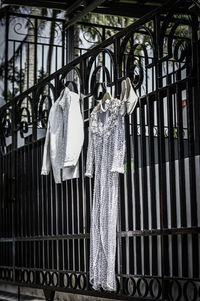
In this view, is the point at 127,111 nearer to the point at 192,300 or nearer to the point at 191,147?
the point at 191,147

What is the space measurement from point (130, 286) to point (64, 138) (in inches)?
63.7

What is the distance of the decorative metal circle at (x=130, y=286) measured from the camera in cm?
465

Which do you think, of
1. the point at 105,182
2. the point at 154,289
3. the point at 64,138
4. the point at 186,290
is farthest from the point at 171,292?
the point at 64,138

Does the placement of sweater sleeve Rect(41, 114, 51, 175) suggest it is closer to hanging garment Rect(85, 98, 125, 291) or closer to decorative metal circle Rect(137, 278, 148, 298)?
hanging garment Rect(85, 98, 125, 291)

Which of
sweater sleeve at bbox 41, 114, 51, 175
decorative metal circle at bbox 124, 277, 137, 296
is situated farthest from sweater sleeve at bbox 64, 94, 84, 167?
decorative metal circle at bbox 124, 277, 137, 296

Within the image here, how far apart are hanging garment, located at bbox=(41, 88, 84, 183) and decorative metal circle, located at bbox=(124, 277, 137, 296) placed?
4.00ft

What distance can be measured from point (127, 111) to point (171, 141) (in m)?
0.60

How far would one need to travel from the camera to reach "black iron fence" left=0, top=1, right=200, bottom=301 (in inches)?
165

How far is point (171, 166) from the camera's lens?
4.33 metres

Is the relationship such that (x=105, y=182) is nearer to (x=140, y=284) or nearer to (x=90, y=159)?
(x=90, y=159)

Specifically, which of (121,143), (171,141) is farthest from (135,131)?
(171,141)

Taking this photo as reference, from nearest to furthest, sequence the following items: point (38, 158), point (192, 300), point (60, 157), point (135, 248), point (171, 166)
Answer: point (192, 300) → point (171, 166) → point (135, 248) → point (60, 157) → point (38, 158)

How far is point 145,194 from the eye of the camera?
4.64 meters

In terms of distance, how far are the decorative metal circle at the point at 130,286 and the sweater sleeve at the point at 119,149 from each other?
2.82 feet
